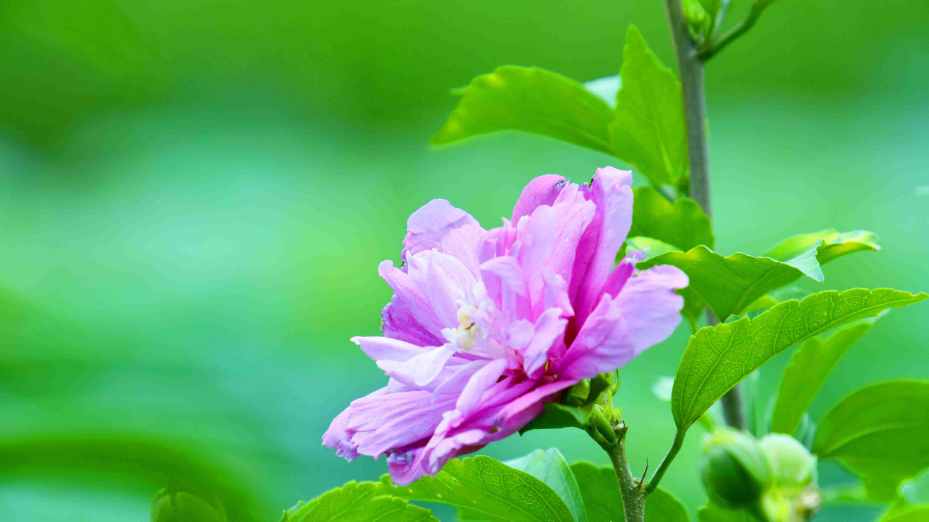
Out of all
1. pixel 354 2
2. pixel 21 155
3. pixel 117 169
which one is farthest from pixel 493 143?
pixel 21 155

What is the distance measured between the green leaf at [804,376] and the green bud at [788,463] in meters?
0.25

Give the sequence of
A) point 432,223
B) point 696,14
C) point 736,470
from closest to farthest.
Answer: point 736,470 < point 432,223 < point 696,14

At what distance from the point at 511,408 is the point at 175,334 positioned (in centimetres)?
151

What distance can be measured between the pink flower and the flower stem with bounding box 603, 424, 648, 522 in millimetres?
52

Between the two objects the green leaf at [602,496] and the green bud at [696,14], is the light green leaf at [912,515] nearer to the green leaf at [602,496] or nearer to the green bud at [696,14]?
the green leaf at [602,496]

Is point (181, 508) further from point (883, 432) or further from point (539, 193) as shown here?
point (883, 432)

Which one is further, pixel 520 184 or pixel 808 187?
pixel 520 184

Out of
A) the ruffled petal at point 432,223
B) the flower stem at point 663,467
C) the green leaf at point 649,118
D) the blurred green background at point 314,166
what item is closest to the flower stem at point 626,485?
the flower stem at point 663,467

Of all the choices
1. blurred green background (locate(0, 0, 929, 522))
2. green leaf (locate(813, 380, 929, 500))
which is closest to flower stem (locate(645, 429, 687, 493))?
green leaf (locate(813, 380, 929, 500))

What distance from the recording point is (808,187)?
64.1 inches

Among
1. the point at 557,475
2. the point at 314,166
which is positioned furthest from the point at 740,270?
the point at 314,166

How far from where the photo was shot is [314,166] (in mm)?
1944

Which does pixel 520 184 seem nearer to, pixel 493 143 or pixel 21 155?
pixel 493 143

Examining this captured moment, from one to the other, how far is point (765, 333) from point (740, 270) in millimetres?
49
